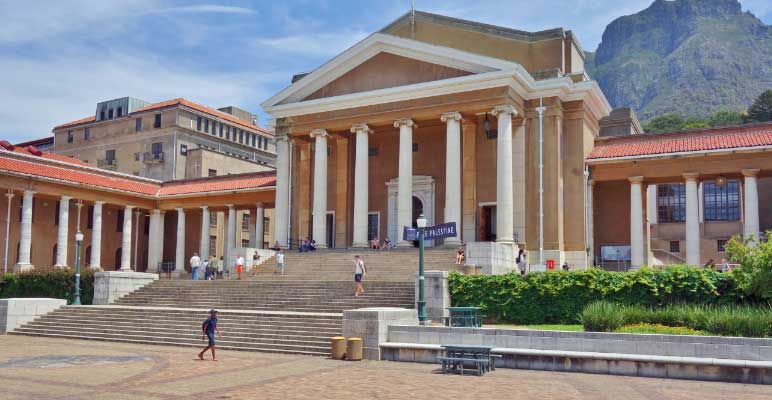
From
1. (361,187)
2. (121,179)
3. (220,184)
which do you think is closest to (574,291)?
(361,187)

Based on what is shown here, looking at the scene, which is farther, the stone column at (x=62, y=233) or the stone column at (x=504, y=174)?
the stone column at (x=62, y=233)

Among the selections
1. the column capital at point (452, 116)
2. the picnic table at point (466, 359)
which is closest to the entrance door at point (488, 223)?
the column capital at point (452, 116)

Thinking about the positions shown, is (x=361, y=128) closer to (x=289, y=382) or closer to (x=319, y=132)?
(x=319, y=132)

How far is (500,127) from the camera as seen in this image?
109 feet

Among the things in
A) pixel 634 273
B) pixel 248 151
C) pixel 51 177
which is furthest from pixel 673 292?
pixel 248 151

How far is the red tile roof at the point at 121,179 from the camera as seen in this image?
41531 millimetres

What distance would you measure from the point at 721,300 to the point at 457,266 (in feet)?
33.2

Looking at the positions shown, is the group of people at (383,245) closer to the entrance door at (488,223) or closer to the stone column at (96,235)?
the entrance door at (488,223)

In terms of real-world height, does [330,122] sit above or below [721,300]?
above

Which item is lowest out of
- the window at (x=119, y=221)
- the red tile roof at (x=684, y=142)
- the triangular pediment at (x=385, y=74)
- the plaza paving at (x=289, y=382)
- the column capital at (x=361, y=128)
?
the plaza paving at (x=289, y=382)

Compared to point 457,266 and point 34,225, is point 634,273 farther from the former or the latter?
point 34,225

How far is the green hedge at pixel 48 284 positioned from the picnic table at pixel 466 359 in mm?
20851

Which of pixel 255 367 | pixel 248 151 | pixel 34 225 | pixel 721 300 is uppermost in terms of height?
pixel 248 151

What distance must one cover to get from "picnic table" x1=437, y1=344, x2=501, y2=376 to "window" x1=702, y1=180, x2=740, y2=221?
136 ft
